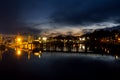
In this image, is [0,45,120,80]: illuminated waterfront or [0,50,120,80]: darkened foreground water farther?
[0,45,120,80]: illuminated waterfront

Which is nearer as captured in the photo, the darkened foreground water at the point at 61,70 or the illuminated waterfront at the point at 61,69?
the darkened foreground water at the point at 61,70

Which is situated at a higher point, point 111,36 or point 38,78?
point 111,36

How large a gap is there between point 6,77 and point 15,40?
316ft

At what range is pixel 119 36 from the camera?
95.2 meters

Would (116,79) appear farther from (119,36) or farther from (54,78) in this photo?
(119,36)

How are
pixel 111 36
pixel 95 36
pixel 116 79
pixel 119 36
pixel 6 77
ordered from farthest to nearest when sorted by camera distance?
pixel 95 36 → pixel 111 36 → pixel 119 36 → pixel 6 77 → pixel 116 79

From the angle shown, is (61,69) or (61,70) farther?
(61,69)

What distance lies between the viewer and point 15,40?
391 feet

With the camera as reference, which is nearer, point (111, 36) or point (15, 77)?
point (15, 77)

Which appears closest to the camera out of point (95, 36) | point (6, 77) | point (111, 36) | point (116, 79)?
point (116, 79)

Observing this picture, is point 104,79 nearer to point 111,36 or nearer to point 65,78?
point 65,78

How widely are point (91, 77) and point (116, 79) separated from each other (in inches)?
118

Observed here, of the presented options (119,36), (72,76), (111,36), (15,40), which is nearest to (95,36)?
(111,36)

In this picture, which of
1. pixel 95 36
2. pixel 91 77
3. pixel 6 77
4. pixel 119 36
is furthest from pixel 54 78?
pixel 95 36
